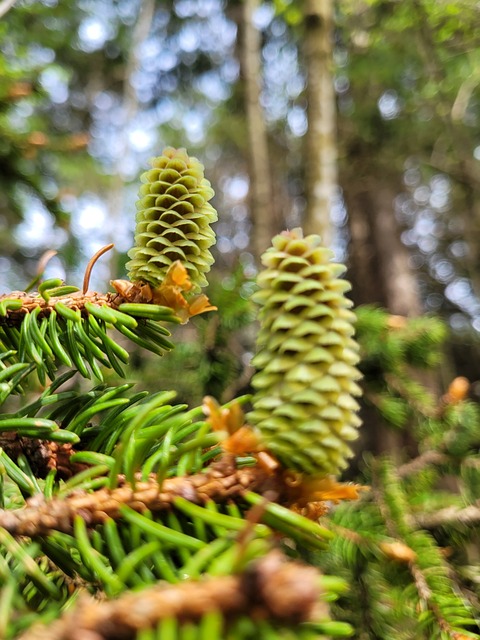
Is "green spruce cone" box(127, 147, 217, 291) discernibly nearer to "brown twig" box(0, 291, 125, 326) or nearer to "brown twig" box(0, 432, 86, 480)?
"brown twig" box(0, 291, 125, 326)

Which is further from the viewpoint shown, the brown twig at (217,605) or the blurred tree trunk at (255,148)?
the blurred tree trunk at (255,148)

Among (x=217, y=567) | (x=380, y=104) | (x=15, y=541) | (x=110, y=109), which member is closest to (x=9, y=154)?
(x=15, y=541)

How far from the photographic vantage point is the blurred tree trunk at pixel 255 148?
193 centimetres

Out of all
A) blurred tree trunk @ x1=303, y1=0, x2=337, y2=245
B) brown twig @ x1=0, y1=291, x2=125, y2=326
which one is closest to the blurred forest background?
blurred tree trunk @ x1=303, y1=0, x2=337, y2=245

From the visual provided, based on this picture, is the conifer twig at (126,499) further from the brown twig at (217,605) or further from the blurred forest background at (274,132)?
the blurred forest background at (274,132)

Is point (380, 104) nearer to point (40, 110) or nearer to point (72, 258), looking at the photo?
point (40, 110)

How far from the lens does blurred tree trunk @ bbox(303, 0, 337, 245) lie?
1.39m

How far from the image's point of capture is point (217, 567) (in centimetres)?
24

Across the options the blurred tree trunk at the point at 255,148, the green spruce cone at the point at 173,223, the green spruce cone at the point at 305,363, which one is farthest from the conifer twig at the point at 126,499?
the blurred tree trunk at the point at 255,148

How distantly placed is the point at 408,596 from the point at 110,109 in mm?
4924

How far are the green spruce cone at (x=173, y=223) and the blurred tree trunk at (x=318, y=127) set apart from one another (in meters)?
0.95

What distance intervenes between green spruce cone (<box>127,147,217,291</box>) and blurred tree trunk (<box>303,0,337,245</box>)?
951mm

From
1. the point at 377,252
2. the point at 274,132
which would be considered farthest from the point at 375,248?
the point at 274,132

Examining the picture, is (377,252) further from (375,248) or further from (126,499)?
(126,499)
